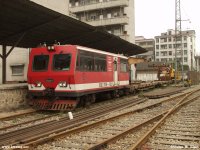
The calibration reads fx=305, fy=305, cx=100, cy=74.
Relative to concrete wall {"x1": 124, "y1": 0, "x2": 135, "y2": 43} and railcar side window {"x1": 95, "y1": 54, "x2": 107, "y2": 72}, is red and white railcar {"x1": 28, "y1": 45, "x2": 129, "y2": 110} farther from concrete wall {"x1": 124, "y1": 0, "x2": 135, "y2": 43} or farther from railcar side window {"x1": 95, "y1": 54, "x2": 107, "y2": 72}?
concrete wall {"x1": 124, "y1": 0, "x2": 135, "y2": 43}

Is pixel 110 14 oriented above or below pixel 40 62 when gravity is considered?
above

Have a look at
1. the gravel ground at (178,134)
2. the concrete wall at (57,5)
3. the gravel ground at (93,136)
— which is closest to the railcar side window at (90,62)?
the gravel ground at (93,136)

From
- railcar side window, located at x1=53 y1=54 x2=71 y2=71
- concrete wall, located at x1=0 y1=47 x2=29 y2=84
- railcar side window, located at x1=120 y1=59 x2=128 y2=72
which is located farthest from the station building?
railcar side window, located at x1=53 y1=54 x2=71 y2=71

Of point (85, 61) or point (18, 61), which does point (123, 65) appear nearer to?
point (85, 61)

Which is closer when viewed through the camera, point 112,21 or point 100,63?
point 100,63

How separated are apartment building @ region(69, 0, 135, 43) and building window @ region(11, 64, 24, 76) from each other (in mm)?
19809

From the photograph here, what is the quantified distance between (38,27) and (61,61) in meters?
2.65

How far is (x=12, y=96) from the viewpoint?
14672mm

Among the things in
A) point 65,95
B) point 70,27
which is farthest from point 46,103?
point 70,27

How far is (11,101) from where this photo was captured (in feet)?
48.0

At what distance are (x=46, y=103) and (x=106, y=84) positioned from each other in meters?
4.38

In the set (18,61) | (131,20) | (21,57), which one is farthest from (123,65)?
(131,20)

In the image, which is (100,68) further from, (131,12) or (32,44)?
(131,12)

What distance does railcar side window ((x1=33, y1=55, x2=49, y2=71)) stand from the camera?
46.8 feet
